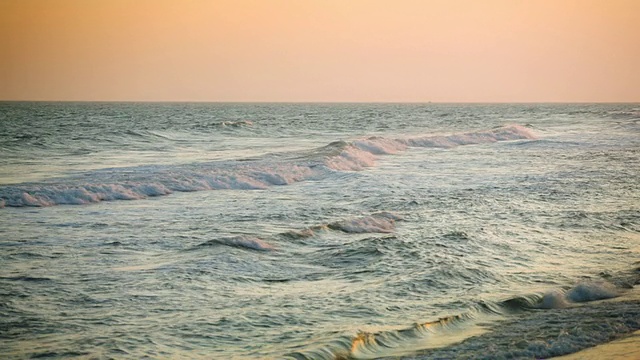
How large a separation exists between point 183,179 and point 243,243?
915cm

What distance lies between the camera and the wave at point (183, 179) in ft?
55.9

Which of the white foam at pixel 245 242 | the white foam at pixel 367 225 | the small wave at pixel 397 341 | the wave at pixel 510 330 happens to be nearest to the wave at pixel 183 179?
the white foam at pixel 367 225

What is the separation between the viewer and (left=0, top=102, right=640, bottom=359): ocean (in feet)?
23.7

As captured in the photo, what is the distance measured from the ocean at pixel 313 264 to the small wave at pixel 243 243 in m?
0.04

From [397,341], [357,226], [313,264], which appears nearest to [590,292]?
[397,341]

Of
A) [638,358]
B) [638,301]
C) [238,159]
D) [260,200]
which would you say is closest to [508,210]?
[260,200]

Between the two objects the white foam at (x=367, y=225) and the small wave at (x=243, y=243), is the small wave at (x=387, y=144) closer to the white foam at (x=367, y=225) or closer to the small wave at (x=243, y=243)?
the white foam at (x=367, y=225)

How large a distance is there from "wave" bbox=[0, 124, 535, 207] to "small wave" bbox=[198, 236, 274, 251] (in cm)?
203

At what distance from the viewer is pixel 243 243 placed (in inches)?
453

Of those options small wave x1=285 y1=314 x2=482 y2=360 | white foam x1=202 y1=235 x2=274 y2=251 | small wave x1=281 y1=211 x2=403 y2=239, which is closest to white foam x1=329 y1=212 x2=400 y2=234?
small wave x1=281 y1=211 x2=403 y2=239

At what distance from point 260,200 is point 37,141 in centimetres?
2145

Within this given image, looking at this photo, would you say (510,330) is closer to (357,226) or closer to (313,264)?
(313,264)

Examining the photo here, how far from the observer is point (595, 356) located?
6.68 metres

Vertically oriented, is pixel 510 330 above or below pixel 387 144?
above
